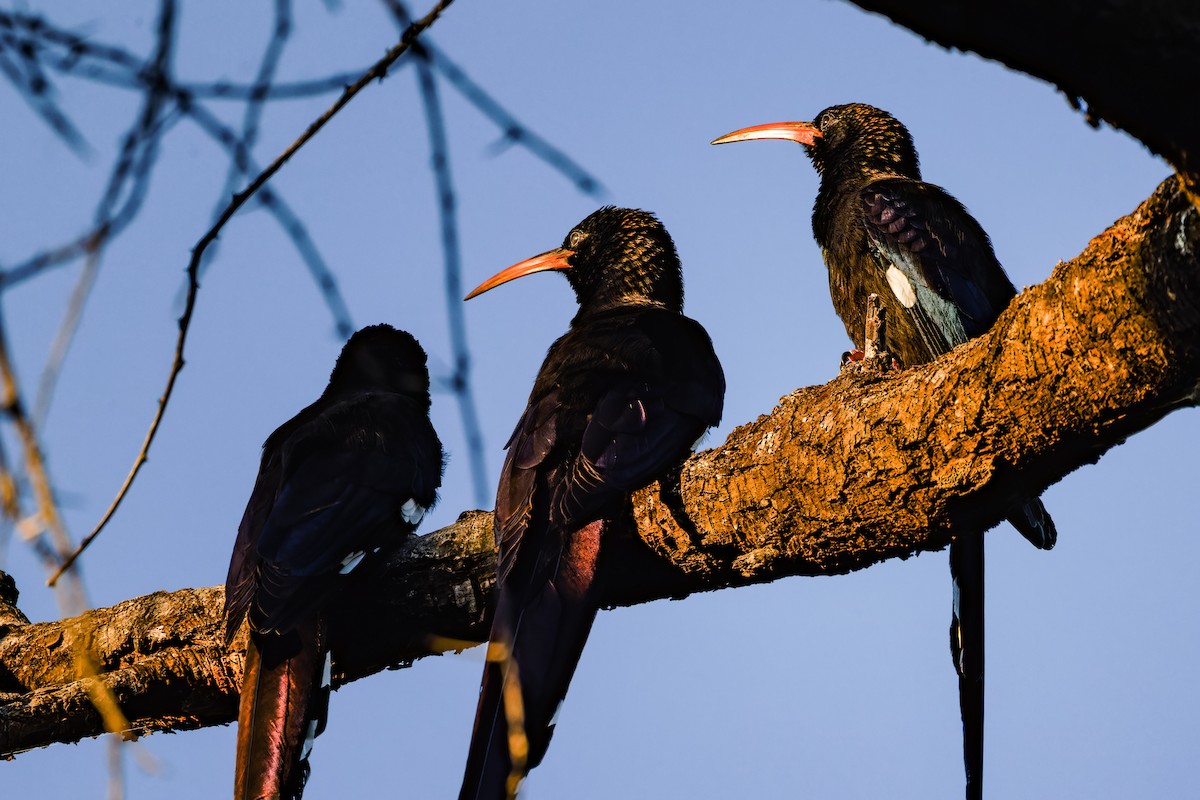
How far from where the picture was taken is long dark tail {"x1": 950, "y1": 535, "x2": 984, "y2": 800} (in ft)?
10.1

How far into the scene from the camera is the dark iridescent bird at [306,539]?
3.15 metres

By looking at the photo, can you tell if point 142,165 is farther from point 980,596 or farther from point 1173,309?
point 980,596

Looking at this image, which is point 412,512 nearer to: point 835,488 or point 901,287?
point 835,488

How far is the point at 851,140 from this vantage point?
559cm

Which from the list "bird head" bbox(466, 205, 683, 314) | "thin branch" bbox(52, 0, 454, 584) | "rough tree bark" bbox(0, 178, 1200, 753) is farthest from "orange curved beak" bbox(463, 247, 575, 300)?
"thin branch" bbox(52, 0, 454, 584)

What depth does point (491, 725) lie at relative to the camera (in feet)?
9.26

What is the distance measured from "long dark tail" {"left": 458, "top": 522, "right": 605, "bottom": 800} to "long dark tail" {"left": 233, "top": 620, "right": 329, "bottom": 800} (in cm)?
59

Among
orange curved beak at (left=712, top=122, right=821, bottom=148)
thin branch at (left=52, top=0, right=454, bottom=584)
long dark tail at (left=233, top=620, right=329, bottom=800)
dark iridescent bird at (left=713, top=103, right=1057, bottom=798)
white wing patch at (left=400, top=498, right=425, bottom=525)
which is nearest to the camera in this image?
thin branch at (left=52, top=0, right=454, bottom=584)

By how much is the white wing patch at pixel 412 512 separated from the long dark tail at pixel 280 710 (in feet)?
1.80

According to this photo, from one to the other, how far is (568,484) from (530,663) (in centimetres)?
53

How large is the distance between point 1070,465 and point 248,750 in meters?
2.14

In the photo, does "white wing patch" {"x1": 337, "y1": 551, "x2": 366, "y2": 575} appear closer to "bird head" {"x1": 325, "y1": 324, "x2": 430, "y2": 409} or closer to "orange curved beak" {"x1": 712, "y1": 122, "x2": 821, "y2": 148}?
"bird head" {"x1": 325, "y1": 324, "x2": 430, "y2": 409}

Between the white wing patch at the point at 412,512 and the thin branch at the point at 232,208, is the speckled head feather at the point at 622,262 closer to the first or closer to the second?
the white wing patch at the point at 412,512

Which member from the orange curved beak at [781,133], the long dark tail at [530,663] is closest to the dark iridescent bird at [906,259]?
the orange curved beak at [781,133]
